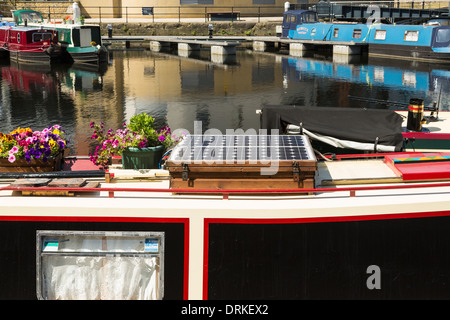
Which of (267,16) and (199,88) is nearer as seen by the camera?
(199,88)

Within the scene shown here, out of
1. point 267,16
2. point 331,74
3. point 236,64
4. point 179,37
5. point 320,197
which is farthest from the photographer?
point 267,16

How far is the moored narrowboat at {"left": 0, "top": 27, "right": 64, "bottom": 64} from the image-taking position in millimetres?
43906

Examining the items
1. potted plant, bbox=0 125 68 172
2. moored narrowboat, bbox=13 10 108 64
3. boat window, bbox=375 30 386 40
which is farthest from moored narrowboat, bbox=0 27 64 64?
potted plant, bbox=0 125 68 172

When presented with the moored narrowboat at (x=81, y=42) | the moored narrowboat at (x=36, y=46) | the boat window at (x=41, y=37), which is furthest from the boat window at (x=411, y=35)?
the boat window at (x=41, y=37)

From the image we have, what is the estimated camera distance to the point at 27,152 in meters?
7.69

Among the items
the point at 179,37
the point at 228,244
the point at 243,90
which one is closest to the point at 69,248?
the point at 228,244

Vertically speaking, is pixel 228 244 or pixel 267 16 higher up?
pixel 267 16

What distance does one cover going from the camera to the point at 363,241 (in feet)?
20.9

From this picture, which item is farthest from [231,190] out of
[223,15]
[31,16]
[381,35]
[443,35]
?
[223,15]

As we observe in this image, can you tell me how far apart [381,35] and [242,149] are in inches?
1700

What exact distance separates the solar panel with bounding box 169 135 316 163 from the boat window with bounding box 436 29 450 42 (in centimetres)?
3794

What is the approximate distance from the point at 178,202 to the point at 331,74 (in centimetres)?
3354

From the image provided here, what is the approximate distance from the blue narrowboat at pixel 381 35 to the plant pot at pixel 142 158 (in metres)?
38.3
